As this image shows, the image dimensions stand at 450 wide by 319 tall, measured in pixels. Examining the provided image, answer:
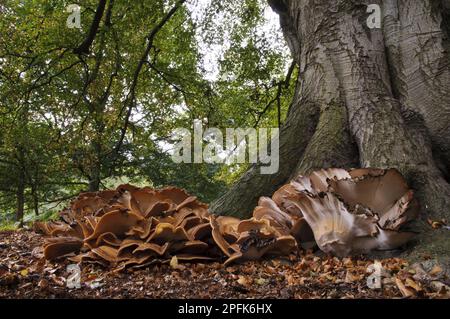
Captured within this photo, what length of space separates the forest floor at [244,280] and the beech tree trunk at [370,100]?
876mm

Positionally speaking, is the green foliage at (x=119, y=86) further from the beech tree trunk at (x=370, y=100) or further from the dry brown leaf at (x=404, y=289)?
the dry brown leaf at (x=404, y=289)

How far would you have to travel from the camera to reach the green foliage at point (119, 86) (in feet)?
28.2

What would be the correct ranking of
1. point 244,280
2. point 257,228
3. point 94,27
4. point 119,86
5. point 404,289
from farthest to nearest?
point 119,86, point 94,27, point 257,228, point 244,280, point 404,289

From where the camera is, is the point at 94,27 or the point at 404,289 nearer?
the point at 404,289

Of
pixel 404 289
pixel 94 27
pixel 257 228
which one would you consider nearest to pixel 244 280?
pixel 257 228

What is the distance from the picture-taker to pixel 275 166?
3797 mm

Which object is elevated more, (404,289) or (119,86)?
(119,86)

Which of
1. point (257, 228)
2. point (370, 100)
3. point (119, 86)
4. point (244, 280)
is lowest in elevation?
point (244, 280)

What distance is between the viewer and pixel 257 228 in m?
2.63

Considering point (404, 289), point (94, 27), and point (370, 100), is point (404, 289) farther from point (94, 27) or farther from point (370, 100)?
point (94, 27)

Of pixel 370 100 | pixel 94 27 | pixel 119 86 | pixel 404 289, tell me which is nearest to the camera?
pixel 404 289

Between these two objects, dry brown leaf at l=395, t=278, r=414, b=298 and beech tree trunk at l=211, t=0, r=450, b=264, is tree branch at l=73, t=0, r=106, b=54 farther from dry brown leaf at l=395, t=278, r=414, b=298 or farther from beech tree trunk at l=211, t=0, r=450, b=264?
dry brown leaf at l=395, t=278, r=414, b=298

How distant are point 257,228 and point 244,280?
1.77ft
